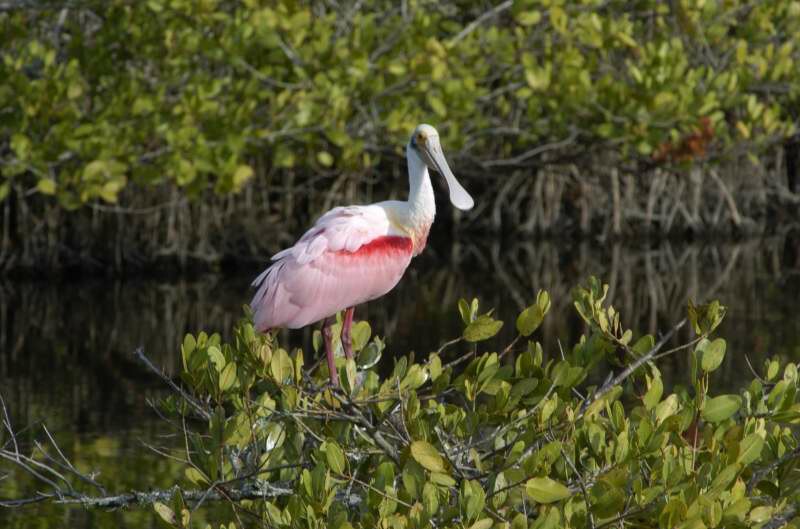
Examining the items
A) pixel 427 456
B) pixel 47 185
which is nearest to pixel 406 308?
pixel 47 185

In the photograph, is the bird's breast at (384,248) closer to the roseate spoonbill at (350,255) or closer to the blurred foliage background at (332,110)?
the roseate spoonbill at (350,255)

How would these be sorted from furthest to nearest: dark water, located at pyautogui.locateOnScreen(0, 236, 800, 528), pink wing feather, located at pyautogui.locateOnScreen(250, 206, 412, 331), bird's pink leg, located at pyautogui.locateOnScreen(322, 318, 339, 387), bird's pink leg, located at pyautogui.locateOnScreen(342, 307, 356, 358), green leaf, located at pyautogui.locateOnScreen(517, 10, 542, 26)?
green leaf, located at pyautogui.locateOnScreen(517, 10, 542, 26)
dark water, located at pyautogui.locateOnScreen(0, 236, 800, 528)
pink wing feather, located at pyautogui.locateOnScreen(250, 206, 412, 331)
bird's pink leg, located at pyautogui.locateOnScreen(342, 307, 356, 358)
bird's pink leg, located at pyautogui.locateOnScreen(322, 318, 339, 387)

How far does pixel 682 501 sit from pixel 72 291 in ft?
33.0

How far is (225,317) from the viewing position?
11.8 meters

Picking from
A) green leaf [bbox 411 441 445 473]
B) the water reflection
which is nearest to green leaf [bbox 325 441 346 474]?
green leaf [bbox 411 441 445 473]

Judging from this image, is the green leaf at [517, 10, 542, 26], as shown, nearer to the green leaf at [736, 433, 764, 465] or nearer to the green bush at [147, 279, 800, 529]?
Result: the green bush at [147, 279, 800, 529]

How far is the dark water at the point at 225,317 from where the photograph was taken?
7.96m

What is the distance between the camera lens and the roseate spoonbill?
19.4 ft

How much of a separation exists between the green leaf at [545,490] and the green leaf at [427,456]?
0.22 meters

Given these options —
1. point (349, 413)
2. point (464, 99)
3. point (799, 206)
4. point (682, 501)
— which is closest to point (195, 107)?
point (464, 99)

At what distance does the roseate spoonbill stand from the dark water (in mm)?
1127

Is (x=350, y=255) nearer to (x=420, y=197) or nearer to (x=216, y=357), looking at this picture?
(x=420, y=197)

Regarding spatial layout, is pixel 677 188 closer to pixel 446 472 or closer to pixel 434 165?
pixel 434 165

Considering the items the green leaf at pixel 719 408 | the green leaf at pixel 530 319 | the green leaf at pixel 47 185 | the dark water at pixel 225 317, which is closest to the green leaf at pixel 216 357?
the green leaf at pixel 530 319
